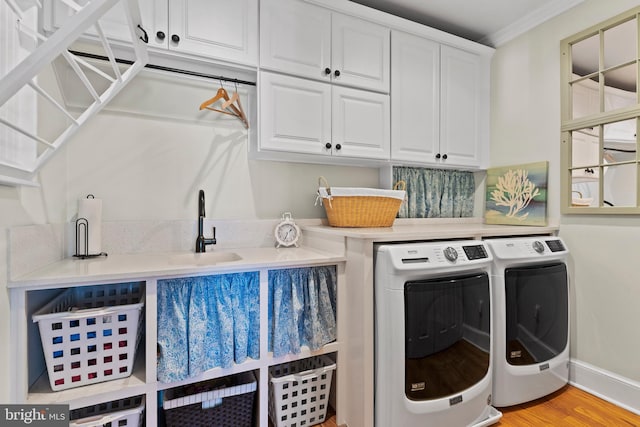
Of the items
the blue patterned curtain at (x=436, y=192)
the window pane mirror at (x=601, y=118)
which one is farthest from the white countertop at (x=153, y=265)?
the window pane mirror at (x=601, y=118)

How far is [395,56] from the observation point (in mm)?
2363

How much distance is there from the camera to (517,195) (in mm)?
2531

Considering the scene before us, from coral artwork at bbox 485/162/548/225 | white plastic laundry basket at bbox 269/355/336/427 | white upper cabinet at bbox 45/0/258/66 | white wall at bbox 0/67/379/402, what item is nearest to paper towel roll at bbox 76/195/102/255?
white wall at bbox 0/67/379/402

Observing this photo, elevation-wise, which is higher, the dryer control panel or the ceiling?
the ceiling

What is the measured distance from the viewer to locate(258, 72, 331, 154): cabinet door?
1969mm

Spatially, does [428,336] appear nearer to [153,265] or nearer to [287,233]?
[287,233]

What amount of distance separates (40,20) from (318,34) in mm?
1437

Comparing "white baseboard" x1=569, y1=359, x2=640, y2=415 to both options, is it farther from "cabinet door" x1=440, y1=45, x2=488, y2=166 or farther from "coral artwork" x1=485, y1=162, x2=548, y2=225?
"cabinet door" x1=440, y1=45, x2=488, y2=166

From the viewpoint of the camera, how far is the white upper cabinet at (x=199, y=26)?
5.40 ft

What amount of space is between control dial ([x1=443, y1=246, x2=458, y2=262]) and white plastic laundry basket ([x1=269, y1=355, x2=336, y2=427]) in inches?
33.1

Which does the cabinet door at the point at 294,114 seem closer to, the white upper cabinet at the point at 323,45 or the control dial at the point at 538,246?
the white upper cabinet at the point at 323,45

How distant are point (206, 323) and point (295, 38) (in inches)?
67.9

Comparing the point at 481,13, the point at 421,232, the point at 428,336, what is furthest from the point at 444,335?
the point at 481,13

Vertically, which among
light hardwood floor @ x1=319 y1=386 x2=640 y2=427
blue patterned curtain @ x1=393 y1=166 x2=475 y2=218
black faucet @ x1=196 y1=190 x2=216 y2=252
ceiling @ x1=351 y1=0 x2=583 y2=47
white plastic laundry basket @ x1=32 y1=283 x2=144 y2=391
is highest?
ceiling @ x1=351 y1=0 x2=583 y2=47
